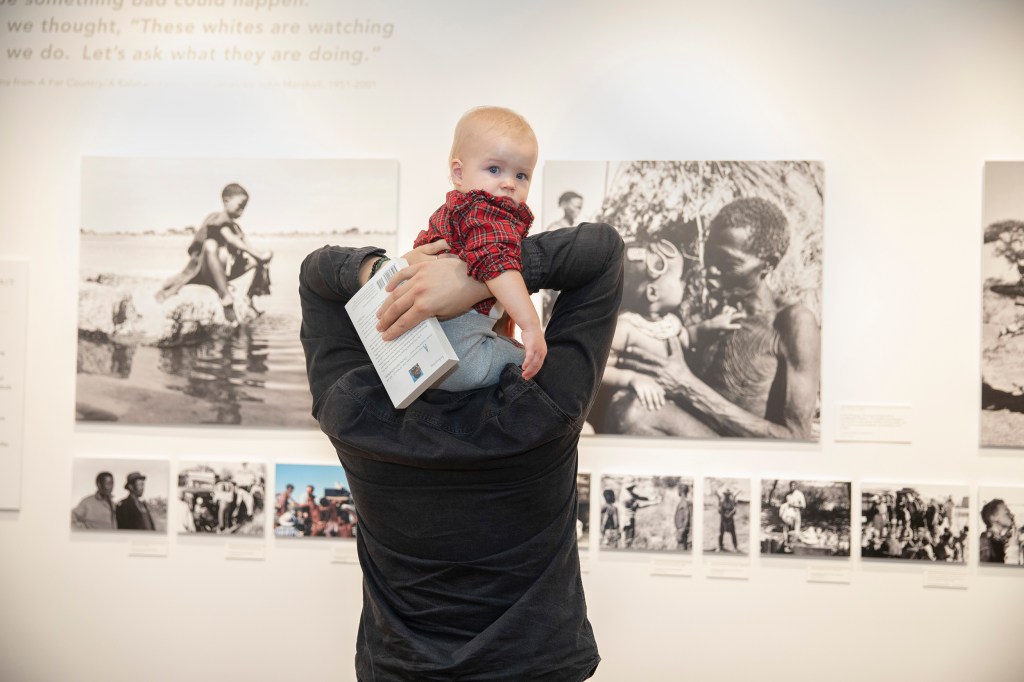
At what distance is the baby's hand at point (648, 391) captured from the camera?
10.9 ft

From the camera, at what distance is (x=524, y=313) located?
1436 mm

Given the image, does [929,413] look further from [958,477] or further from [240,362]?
[240,362]

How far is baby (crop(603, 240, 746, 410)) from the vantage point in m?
3.32

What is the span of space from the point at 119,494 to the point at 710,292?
2545 millimetres

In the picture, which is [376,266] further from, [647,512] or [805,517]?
[805,517]

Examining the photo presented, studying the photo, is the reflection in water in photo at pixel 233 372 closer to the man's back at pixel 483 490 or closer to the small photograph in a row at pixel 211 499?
the small photograph in a row at pixel 211 499

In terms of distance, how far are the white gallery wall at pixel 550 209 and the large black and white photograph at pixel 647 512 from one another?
6cm

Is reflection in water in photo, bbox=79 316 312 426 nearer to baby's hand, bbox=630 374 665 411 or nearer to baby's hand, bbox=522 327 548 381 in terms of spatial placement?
baby's hand, bbox=630 374 665 411

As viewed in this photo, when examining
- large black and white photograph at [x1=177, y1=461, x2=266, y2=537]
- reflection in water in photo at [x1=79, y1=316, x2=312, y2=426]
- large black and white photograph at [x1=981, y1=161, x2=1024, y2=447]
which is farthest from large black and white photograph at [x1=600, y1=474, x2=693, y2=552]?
large black and white photograph at [x1=177, y1=461, x2=266, y2=537]

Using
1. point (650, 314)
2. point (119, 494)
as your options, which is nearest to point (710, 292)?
point (650, 314)

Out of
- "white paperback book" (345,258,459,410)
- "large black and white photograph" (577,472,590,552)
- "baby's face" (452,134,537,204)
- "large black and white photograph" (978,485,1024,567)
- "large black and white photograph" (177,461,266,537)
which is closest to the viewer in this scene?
"white paperback book" (345,258,459,410)

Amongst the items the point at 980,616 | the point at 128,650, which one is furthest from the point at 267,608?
the point at 980,616

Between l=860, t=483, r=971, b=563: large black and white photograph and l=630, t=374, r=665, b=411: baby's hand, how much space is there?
86 centimetres

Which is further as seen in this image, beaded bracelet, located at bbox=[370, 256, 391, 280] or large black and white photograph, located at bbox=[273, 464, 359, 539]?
large black and white photograph, located at bbox=[273, 464, 359, 539]
